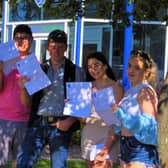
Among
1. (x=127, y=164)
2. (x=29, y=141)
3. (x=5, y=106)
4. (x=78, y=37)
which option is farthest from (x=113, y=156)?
(x=78, y=37)

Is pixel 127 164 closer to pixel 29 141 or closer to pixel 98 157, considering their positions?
pixel 98 157

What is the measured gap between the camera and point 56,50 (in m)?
4.97

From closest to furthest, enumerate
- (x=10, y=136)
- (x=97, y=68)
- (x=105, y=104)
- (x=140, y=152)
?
1. (x=140, y=152)
2. (x=105, y=104)
3. (x=97, y=68)
4. (x=10, y=136)

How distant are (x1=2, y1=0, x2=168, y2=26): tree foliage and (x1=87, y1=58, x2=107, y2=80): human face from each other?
52 cm

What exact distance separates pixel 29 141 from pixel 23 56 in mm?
852

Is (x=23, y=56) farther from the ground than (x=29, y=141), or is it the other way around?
(x=23, y=56)

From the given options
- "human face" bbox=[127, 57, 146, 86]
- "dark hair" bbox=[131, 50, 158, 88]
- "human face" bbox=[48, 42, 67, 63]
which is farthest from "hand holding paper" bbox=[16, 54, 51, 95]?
"dark hair" bbox=[131, 50, 158, 88]

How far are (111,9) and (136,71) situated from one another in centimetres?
99

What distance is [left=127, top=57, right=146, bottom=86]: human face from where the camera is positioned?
4465 millimetres

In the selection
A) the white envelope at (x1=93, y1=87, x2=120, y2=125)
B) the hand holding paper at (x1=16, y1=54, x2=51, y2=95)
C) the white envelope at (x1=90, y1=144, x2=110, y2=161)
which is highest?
the hand holding paper at (x1=16, y1=54, x2=51, y2=95)

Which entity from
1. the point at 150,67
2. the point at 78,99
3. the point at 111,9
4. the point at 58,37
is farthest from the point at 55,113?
the point at 111,9

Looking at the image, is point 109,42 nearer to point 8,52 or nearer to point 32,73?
point 8,52

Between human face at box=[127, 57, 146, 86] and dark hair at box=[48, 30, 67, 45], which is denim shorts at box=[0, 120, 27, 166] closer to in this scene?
dark hair at box=[48, 30, 67, 45]

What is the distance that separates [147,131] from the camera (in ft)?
14.1
